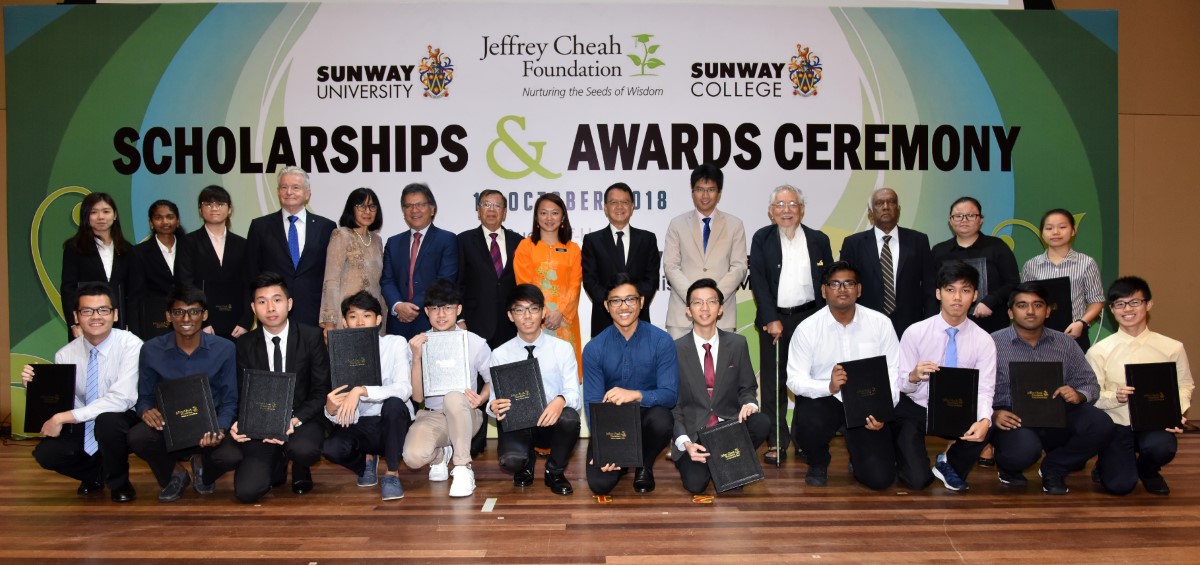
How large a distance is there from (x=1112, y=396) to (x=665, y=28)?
3.76 metres

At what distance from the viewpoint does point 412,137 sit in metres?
6.23

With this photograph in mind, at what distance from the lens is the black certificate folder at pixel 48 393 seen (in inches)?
163

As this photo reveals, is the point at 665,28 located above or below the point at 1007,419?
above

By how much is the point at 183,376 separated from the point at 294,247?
51.1 inches

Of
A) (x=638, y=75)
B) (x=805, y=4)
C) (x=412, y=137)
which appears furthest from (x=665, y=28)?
(x=412, y=137)

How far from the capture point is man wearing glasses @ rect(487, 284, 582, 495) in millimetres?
4301

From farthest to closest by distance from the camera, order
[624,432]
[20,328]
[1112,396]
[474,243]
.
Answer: [20,328]
[474,243]
[1112,396]
[624,432]

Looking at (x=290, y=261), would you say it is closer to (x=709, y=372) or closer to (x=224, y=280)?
(x=224, y=280)

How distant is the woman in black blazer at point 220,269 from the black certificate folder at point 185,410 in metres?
1.21

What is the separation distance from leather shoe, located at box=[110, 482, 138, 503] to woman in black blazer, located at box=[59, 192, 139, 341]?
139cm

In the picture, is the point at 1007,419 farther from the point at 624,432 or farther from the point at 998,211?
the point at 998,211

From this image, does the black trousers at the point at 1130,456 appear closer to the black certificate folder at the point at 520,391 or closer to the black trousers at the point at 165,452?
the black certificate folder at the point at 520,391

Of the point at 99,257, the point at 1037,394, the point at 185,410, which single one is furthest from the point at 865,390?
the point at 99,257

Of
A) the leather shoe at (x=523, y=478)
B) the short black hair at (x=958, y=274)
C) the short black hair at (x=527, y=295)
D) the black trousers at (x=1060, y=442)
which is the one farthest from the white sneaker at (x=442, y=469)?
the black trousers at (x=1060, y=442)
